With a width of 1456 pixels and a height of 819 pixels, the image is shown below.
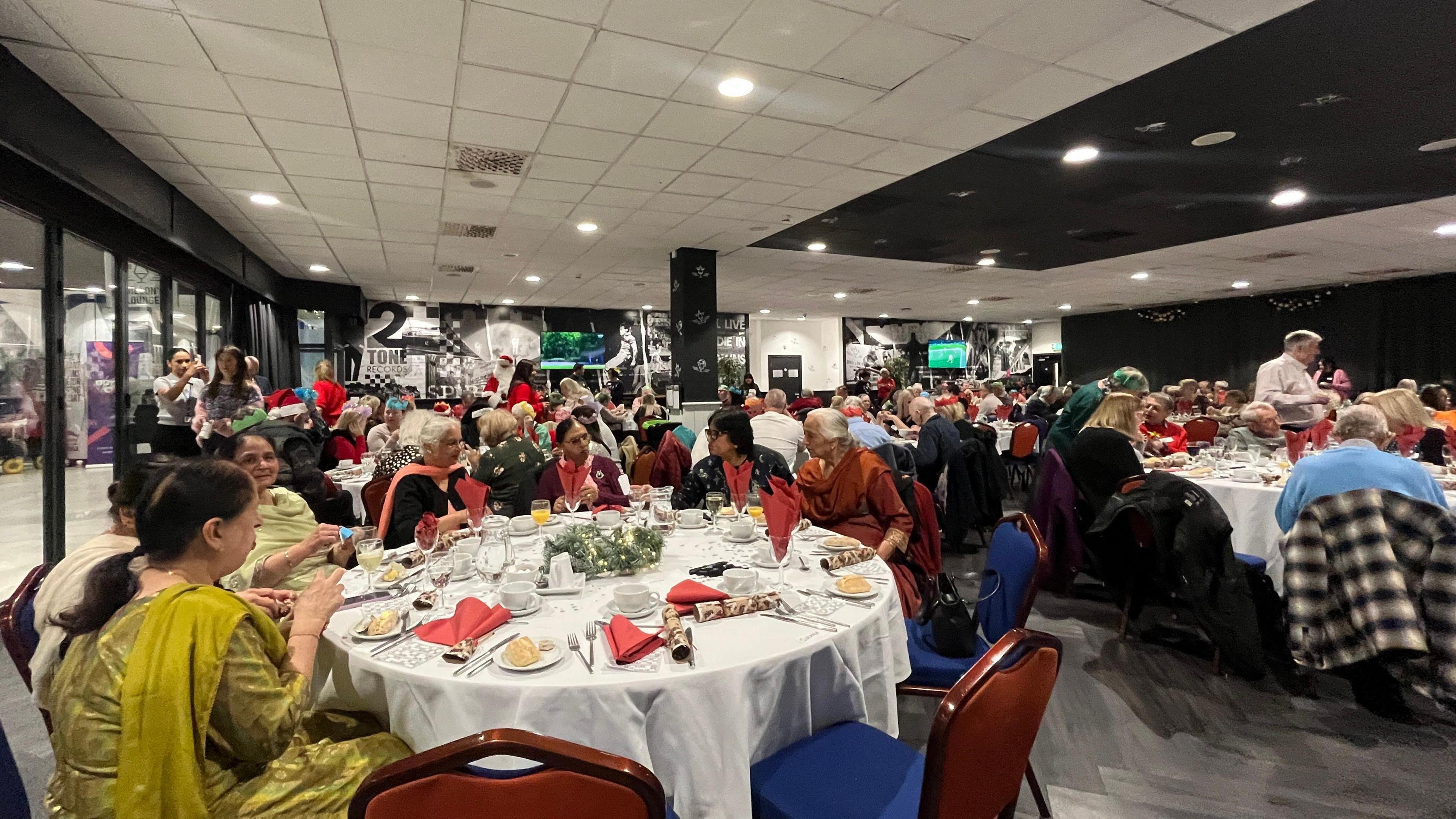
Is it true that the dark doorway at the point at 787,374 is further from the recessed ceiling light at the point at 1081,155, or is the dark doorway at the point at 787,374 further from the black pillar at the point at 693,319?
the recessed ceiling light at the point at 1081,155

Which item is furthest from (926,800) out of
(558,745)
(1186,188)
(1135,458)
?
(1186,188)

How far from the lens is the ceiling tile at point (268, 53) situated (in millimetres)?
2955

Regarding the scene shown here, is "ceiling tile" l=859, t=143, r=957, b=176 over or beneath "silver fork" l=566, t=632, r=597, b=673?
over

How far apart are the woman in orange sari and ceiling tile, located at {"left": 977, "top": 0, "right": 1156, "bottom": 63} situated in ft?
6.62

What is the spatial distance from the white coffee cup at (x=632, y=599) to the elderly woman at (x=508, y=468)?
69.3 inches

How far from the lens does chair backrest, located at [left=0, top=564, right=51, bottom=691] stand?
1695 mm

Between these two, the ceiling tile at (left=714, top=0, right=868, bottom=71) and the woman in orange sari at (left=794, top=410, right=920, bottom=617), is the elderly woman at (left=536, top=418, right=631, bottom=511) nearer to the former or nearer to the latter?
the woman in orange sari at (left=794, top=410, right=920, bottom=617)

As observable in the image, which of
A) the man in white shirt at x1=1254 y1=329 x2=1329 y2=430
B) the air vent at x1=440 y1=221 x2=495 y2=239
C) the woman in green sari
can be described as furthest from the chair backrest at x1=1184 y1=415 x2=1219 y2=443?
the woman in green sari

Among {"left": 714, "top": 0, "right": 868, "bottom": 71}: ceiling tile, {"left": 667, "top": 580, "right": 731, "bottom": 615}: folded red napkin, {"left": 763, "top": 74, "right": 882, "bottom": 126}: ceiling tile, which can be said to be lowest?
{"left": 667, "top": 580, "right": 731, "bottom": 615}: folded red napkin

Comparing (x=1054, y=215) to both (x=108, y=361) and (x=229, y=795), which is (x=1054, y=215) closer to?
(x=229, y=795)

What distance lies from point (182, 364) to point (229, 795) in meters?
4.98

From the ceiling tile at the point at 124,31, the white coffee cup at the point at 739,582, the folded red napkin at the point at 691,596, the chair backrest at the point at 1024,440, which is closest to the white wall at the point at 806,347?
the chair backrest at the point at 1024,440

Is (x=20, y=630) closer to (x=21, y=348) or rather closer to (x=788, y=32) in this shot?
(x=788, y=32)

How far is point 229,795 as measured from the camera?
1253 millimetres
